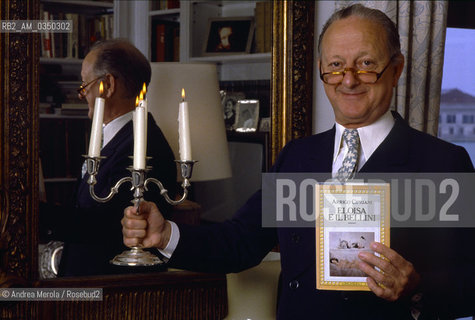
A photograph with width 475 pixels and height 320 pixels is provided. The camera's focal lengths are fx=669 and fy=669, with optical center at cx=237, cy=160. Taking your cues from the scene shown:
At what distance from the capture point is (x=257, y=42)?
2455 millimetres

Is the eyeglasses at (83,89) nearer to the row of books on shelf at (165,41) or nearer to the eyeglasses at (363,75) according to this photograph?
the row of books on shelf at (165,41)

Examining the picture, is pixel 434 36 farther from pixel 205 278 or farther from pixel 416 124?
pixel 205 278

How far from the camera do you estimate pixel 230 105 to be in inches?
94.8

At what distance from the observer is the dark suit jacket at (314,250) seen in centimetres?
172

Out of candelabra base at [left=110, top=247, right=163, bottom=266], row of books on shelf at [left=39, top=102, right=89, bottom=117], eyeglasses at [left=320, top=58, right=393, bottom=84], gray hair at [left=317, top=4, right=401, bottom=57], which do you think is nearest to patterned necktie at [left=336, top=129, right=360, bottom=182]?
eyeglasses at [left=320, top=58, right=393, bottom=84]

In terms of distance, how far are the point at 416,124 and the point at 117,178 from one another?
1179 mm

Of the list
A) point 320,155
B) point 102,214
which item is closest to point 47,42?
point 102,214

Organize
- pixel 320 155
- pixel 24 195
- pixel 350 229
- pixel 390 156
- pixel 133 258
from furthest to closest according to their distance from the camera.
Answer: pixel 133 258 → pixel 24 195 → pixel 320 155 → pixel 390 156 → pixel 350 229

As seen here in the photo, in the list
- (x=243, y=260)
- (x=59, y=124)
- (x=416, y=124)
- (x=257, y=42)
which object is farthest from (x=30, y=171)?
(x=416, y=124)

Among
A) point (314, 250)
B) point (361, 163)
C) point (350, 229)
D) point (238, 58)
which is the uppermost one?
point (238, 58)

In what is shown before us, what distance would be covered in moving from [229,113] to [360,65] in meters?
0.71

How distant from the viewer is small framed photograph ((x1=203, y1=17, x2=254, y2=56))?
2363mm

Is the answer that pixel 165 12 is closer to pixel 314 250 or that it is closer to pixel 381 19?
pixel 381 19

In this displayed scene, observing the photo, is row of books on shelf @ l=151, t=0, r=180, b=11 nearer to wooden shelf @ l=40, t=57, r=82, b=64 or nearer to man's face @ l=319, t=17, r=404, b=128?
wooden shelf @ l=40, t=57, r=82, b=64
